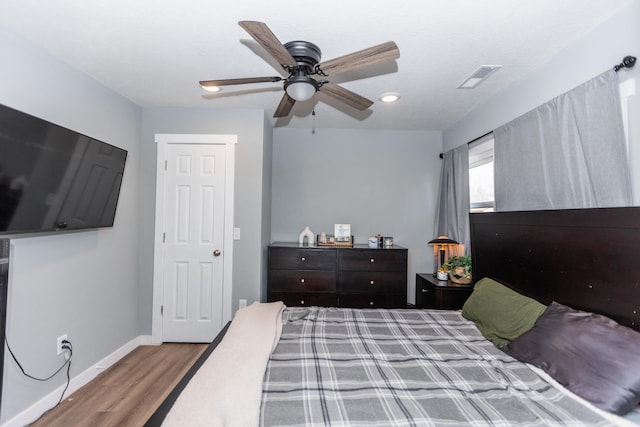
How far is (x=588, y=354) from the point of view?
1.25 meters

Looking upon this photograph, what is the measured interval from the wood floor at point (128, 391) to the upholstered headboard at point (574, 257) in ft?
9.23

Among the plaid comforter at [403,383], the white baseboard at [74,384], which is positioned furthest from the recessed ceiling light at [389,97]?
the white baseboard at [74,384]

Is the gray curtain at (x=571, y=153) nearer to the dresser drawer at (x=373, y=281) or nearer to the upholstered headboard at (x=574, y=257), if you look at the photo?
the upholstered headboard at (x=574, y=257)

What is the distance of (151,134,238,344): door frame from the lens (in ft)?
10.0

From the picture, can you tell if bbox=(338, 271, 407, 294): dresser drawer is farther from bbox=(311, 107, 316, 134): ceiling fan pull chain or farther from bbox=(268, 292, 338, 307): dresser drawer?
bbox=(311, 107, 316, 134): ceiling fan pull chain

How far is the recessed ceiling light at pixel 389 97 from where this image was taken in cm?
260

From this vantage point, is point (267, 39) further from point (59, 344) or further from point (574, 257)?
point (59, 344)

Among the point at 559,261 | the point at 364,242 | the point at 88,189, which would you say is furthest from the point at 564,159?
the point at 88,189

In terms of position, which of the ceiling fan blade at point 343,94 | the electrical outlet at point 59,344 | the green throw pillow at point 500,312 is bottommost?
the electrical outlet at point 59,344

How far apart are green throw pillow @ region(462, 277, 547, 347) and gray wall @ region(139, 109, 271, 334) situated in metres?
2.09

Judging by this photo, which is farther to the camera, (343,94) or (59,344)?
(59,344)

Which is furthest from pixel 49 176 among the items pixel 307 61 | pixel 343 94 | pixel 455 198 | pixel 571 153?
pixel 455 198

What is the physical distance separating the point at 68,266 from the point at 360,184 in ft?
10.2

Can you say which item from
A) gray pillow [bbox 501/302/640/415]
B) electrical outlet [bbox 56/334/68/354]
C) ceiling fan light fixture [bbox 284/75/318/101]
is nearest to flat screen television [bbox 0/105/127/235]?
electrical outlet [bbox 56/334/68/354]
